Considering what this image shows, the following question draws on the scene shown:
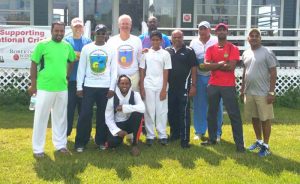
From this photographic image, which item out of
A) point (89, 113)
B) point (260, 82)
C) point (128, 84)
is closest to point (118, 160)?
point (89, 113)

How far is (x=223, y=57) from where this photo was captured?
643 cm

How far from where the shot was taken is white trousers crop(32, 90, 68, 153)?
600 cm

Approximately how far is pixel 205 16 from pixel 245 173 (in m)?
10.8

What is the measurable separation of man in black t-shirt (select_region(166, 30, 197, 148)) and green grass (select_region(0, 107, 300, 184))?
0.38 m

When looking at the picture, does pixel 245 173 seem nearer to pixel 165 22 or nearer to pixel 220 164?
pixel 220 164

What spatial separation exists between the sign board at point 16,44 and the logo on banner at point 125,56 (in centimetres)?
472

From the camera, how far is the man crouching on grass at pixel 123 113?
6289 mm

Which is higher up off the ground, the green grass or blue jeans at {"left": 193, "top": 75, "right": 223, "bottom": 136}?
blue jeans at {"left": 193, "top": 75, "right": 223, "bottom": 136}

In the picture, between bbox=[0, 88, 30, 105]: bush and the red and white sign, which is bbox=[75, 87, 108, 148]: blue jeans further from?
the red and white sign

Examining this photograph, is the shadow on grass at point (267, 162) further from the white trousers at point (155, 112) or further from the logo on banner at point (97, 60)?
the logo on banner at point (97, 60)

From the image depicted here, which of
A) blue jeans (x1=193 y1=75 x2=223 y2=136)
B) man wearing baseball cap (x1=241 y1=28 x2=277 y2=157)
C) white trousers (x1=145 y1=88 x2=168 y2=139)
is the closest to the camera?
man wearing baseball cap (x1=241 y1=28 x2=277 y2=157)

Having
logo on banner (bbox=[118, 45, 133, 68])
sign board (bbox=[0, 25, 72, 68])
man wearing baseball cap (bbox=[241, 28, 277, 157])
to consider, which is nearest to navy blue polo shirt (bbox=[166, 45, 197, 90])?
logo on banner (bbox=[118, 45, 133, 68])

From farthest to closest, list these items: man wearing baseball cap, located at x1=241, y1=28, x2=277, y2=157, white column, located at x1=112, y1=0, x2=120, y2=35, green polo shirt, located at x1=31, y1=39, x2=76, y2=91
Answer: white column, located at x1=112, y1=0, x2=120, y2=35, man wearing baseball cap, located at x1=241, y1=28, x2=277, y2=157, green polo shirt, located at x1=31, y1=39, x2=76, y2=91

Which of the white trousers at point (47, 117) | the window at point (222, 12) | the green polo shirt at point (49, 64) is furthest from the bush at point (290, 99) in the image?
the green polo shirt at point (49, 64)
